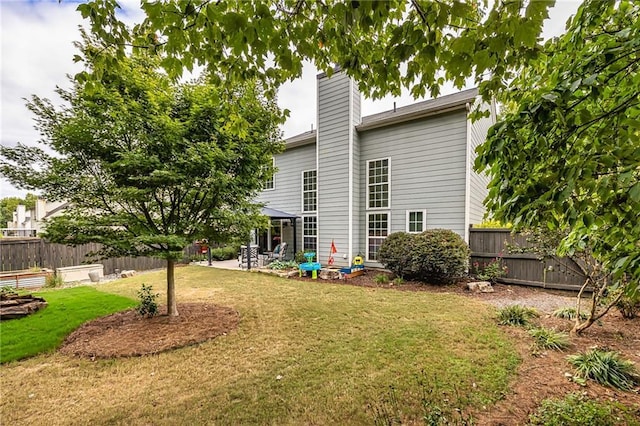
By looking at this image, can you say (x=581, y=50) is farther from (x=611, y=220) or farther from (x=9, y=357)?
(x=9, y=357)

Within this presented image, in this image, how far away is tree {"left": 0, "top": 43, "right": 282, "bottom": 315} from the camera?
13.6 feet

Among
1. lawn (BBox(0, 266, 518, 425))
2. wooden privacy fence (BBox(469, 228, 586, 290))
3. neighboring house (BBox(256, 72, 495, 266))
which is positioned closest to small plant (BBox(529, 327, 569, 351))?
lawn (BBox(0, 266, 518, 425))

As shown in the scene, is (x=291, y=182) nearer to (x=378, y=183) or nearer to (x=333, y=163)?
(x=333, y=163)

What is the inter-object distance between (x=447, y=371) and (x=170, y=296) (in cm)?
483

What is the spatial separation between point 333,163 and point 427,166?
3490 millimetres

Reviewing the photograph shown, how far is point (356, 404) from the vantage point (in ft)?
9.05

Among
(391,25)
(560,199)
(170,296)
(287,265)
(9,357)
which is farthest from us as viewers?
(287,265)

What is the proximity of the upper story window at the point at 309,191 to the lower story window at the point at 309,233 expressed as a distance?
45 cm

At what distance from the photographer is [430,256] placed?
7.76 m

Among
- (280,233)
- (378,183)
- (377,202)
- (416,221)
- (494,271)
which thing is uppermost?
(378,183)

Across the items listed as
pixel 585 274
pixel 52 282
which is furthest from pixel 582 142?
pixel 52 282

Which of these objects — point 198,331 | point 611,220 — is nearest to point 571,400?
point 611,220

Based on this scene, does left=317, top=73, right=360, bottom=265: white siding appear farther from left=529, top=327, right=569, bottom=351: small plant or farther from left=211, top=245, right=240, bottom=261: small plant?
left=529, top=327, right=569, bottom=351: small plant

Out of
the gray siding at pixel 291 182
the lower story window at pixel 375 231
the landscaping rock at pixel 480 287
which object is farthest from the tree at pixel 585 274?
the gray siding at pixel 291 182
